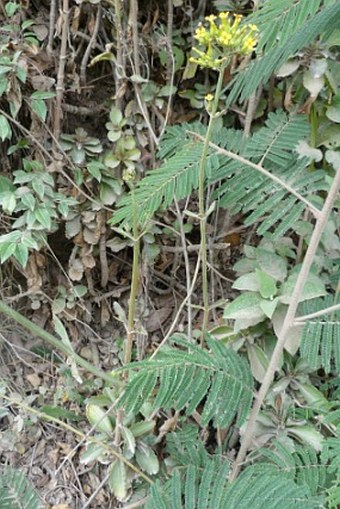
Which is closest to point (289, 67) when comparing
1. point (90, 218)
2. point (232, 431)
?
point (90, 218)

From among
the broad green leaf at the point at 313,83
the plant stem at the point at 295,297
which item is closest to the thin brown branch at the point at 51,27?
the broad green leaf at the point at 313,83

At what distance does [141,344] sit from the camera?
151cm

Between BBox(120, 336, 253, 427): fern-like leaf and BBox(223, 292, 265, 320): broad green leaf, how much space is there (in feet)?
1.18

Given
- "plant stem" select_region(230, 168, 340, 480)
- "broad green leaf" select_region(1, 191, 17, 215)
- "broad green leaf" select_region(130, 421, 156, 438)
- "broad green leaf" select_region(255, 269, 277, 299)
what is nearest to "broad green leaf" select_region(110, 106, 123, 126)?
"broad green leaf" select_region(1, 191, 17, 215)

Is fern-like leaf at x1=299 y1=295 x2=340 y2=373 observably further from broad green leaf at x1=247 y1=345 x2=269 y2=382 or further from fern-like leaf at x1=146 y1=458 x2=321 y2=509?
broad green leaf at x1=247 y1=345 x2=269 y2=382

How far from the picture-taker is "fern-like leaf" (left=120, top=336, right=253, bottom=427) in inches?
33.6

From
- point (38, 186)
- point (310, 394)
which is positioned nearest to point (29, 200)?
point (38, 186)

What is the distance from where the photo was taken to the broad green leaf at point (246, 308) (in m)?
1.34

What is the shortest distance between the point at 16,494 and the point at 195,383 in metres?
0.48

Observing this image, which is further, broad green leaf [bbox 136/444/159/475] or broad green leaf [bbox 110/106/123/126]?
broad green leaf [bbox 110/106/123/126]

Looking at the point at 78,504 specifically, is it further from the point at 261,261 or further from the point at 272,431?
the point at 261,261

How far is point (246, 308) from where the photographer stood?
1.35 metres

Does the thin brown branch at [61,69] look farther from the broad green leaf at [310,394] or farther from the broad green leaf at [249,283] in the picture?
the broad green leaf at [310,394]

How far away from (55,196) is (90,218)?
0.41 feet
